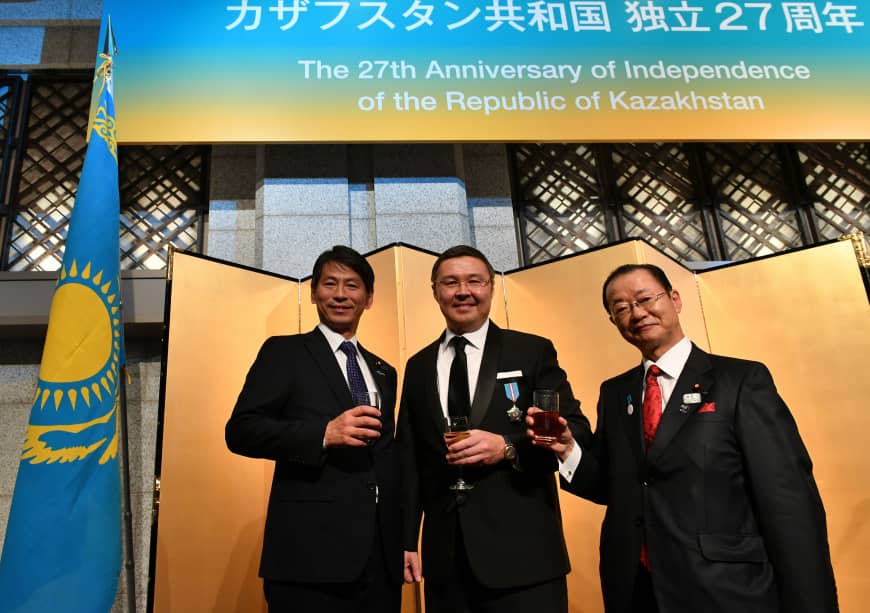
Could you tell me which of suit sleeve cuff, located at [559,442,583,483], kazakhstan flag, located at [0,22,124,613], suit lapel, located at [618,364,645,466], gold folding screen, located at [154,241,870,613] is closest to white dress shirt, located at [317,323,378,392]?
suit sleeve cuff, located at [559,442,583,483]

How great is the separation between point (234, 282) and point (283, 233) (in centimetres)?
93

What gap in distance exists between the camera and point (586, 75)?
397 centimetres

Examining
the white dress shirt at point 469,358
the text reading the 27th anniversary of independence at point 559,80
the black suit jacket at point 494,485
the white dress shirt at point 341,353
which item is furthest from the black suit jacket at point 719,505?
the text reading the 27th anniversary of independence at point 559,80

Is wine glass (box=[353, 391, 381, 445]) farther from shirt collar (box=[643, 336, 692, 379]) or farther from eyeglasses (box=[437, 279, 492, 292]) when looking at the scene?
shirt collar (box=[643, 336, 692, 379])

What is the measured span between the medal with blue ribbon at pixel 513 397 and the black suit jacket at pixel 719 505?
25 cm

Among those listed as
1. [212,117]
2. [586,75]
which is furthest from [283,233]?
[586,75]

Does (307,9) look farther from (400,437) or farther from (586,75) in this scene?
(400,437)

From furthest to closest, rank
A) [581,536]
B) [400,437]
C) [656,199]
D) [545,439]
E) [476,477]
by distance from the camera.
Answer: [656,199], [581,536], [400,437], [476,477], [545,439]

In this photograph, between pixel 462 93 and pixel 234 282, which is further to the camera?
pixel 462 93

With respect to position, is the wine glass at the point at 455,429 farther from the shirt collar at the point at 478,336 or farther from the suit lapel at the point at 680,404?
the suit lapel at the point at 680,404

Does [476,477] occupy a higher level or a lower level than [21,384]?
lower

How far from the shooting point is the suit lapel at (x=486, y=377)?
5.14ft

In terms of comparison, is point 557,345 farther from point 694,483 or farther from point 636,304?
point 694,483

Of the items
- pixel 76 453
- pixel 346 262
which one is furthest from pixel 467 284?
pixel 76 453
